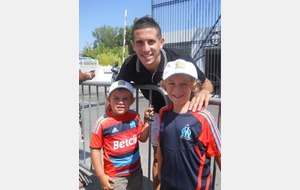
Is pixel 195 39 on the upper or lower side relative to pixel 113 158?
upper

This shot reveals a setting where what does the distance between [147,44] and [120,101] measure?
500 mm

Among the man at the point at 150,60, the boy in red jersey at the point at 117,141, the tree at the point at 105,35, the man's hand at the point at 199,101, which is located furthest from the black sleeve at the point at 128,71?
the tree at the point at 105,35

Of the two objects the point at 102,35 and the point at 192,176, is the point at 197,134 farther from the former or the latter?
the point at 102,35

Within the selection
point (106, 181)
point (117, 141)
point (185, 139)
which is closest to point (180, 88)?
point (185, 139)

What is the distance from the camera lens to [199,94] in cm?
183

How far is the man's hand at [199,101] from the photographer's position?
1.71m

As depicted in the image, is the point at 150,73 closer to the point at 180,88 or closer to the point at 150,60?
the point at 150,60

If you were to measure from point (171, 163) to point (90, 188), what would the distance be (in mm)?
1771

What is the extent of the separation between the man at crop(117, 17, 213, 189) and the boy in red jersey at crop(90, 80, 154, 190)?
23cm

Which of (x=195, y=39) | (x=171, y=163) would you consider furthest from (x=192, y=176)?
(x=195, y=39)

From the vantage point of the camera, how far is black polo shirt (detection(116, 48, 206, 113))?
2227 mm

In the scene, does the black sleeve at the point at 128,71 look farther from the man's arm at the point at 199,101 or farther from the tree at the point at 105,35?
the tree at the point at 105,35

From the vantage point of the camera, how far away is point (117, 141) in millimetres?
2102

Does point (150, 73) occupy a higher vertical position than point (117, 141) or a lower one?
higher
